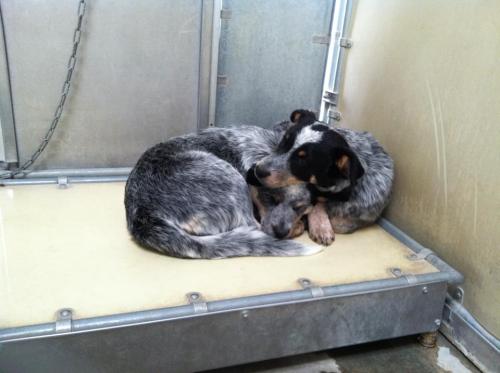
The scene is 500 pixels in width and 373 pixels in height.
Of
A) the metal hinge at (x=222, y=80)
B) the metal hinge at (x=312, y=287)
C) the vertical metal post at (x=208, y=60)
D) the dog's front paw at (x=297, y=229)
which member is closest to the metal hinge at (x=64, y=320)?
the metal hinge at (x=312, y=287)

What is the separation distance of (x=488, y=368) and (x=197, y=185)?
1.52 m

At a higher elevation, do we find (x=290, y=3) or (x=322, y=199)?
(x=290, y=3)

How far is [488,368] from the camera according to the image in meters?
1.95

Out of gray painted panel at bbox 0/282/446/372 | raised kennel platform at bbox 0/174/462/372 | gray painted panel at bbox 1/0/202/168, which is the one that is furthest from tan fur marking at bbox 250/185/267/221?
gray painted panel at bbox 1/0/202/168

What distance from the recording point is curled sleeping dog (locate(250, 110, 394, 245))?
7.01ft

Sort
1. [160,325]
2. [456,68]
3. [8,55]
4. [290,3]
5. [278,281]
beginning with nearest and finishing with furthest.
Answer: [160,325] < [278,281] < [456,68] < [8,55] < [290,3]

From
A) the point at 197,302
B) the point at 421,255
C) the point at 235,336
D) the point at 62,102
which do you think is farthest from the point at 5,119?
the point at 421,255

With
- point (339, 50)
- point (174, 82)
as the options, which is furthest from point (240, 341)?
point (339, 50)

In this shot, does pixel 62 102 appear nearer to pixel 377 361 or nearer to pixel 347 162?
pixel 347 162

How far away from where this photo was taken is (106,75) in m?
Answer: 2.75

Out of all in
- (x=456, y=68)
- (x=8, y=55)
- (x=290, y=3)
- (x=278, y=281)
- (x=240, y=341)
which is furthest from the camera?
(x=290, y=3)

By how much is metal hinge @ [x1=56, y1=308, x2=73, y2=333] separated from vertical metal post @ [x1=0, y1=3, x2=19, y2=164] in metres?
1.51

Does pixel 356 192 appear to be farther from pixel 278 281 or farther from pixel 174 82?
pixel 174 82

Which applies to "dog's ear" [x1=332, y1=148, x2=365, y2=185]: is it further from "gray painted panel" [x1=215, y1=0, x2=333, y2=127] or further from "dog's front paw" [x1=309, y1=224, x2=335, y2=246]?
"gray painted panel" [x1=215, y1=0, x2=333, y2=127]
